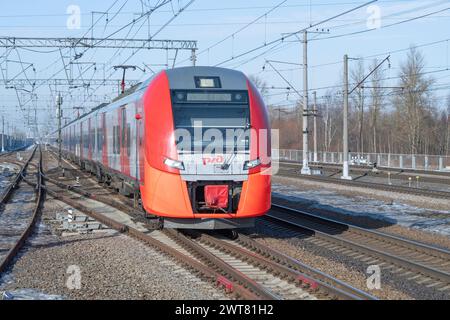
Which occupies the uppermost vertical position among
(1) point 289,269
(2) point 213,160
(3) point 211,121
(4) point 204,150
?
(3) point 211,121

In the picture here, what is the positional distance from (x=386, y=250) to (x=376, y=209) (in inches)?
266

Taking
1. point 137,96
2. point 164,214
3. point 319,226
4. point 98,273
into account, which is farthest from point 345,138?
point 98,273

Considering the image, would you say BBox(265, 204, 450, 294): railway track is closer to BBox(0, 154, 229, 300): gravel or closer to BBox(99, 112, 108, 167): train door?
BBox(0, 154, 229, 300): gravel

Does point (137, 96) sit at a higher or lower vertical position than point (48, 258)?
higher

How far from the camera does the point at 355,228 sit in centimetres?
1301

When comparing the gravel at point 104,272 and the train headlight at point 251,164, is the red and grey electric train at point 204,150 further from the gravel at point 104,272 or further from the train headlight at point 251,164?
the gravel at point 104,272

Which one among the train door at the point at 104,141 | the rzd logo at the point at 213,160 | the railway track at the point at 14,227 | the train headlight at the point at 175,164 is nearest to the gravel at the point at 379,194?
the train door at the point at 104,141

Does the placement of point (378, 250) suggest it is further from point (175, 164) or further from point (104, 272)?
point (104, 272)

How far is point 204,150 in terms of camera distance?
35.0ft

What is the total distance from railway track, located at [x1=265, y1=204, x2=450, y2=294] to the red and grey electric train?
5.85ft

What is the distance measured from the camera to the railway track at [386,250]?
29.1ft

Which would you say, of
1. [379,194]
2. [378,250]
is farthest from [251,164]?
[379,194]
